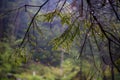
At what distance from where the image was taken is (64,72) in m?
12.7

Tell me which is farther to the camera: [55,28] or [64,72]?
[55,28]

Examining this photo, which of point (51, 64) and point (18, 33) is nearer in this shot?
point (51, 64)

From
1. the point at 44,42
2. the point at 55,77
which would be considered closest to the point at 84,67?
the point at 55,77

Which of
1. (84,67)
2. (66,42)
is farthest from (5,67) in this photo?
(66,42)

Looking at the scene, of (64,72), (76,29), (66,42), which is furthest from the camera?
(64,72)

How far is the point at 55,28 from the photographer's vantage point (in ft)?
52.7

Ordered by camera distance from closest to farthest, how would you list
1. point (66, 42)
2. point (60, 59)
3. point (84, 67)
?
point (66, 42), point (84, 67), point (60, 59)

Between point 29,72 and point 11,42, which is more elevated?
point 11,42

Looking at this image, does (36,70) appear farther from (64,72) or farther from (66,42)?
(66,42)

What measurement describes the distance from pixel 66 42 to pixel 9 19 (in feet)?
46.1

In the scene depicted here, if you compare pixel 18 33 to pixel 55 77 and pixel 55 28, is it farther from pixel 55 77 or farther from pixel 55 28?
pixel 55 77

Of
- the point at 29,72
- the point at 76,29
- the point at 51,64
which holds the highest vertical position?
the point at 76,29

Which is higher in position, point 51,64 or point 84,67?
point 84,67

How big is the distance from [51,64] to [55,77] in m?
3.60
